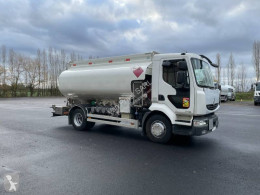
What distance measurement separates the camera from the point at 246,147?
6199 mm

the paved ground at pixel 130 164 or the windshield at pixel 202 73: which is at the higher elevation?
the windshield at pixel 202 73

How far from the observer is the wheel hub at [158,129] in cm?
648

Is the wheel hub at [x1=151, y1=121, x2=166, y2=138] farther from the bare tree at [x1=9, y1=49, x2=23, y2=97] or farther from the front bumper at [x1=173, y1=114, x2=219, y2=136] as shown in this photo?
the bare tree at [x1=9, y1=49, x2=23, y2=97]

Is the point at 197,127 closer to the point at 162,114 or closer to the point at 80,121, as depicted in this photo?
the point at 162,114

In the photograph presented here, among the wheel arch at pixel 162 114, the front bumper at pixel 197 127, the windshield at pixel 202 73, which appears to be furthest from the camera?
the wheel arch at pixel 162 114

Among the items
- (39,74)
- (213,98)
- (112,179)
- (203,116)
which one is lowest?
(112,179)

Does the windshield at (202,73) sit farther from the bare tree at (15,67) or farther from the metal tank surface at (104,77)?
the bare tree at (15,67)

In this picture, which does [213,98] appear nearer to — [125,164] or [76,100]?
[125,164]

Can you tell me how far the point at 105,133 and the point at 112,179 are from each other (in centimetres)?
435

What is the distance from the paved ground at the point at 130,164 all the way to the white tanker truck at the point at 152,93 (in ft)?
2.02

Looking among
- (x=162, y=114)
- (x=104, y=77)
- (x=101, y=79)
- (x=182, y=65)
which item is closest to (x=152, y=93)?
(x=162, y=114)

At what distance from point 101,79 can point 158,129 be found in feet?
9.52

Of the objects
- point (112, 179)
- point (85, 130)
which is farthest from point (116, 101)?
point (112, 179)

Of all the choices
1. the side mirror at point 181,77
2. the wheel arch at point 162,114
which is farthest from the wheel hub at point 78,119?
the side mirror at point 181,77
